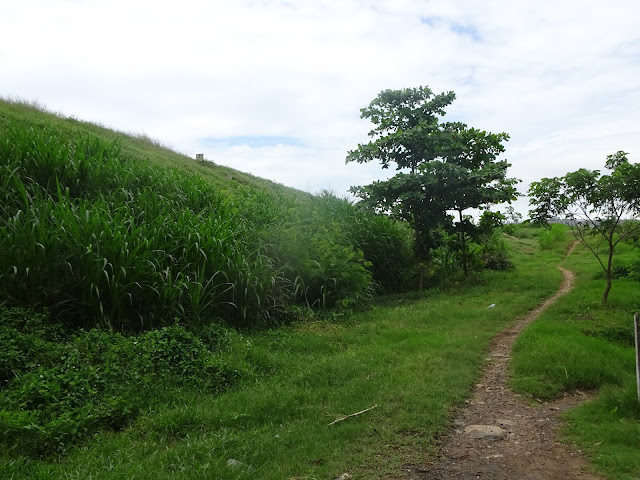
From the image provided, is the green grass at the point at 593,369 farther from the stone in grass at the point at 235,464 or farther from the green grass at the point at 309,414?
the stone in grass at the point at 235,464

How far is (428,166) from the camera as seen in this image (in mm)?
10609

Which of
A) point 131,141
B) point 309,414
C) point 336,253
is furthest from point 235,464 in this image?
point 131,141

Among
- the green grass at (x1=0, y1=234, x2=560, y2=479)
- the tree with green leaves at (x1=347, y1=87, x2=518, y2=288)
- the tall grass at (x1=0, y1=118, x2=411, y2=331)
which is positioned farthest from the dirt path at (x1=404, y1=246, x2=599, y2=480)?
the tree with green leaves at (x1=347, y1=87, x2=518, y2=288)

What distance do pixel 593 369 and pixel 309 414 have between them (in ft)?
11.3

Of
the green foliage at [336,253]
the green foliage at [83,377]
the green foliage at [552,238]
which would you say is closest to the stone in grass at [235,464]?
the green foliage at [83,377]

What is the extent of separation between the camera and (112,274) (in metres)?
5.83

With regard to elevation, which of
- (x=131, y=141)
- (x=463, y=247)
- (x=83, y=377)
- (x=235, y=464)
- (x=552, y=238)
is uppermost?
(x=131, y=141)

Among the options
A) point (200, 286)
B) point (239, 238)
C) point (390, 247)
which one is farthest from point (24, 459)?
point (390, 247)

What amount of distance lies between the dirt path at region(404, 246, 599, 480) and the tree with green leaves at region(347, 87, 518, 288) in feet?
19.6

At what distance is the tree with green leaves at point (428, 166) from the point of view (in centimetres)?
1080

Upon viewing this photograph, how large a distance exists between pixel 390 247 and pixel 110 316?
7258 millimetres

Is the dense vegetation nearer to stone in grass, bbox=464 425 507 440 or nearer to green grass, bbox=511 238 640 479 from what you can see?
green grass, bbox=511 238 640 479

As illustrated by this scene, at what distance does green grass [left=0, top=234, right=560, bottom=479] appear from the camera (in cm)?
349

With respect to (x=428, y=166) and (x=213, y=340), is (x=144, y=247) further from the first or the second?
(x=428, y=166)
